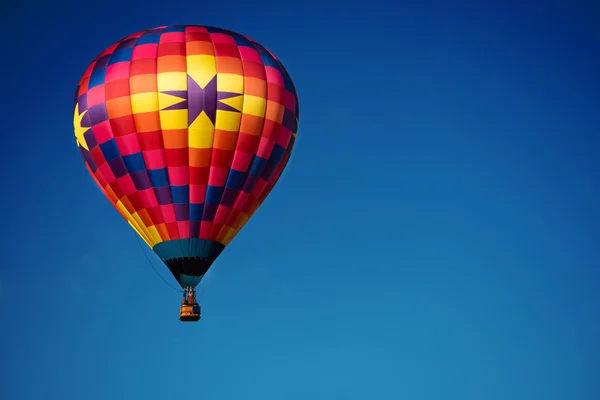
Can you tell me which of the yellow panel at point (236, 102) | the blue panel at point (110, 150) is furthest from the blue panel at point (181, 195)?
the yellow panel at point (236, 102)

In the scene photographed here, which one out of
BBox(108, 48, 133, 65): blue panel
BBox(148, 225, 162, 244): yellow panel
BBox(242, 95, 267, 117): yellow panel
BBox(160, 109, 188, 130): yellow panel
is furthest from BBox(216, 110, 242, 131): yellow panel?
BBox(148, 225, 162, 244): yellow panel

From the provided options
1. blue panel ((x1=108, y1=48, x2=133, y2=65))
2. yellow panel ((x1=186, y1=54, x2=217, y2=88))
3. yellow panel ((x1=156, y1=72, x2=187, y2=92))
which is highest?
blue panel ((x1=108, y1=48, x2=133, y2=65))

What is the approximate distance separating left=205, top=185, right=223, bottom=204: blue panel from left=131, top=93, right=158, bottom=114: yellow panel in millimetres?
2588

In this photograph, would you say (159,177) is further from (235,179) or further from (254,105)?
(254,105)

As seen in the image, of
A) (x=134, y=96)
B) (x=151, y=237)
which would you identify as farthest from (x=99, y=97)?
(x=151, y=237)

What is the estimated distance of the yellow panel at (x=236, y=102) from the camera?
34.0 meters

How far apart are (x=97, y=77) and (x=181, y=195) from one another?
13.1 feet

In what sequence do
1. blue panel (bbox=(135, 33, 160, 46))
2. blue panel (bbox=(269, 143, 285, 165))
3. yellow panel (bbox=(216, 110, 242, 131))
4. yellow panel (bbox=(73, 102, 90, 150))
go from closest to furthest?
1. yellow panel (bbox=(216, 110, 242, 131))
2. blue panel (bbox=(135, 33, 160, 46))
3. yellow panel (bbox=(73, 102, 90, 150))
4. blue panel (bbox=(269, 143, 285, 165))

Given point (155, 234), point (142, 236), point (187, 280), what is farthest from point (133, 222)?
point (187, 280)

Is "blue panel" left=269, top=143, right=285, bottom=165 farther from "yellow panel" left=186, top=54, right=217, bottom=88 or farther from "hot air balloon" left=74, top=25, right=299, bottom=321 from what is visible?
"yellow panel" left=186, top=54, right=217, bottom=88

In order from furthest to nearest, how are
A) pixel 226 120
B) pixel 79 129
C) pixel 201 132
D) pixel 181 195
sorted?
pixel 79 129 → pixel 181 195 → pixel 226 120 → pixel 201 132

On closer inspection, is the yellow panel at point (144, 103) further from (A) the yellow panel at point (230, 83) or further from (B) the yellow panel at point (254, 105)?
(B) the yellow panel at point (254, 105)

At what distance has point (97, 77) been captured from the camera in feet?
114

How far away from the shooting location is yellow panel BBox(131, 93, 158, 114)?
1331 inches
